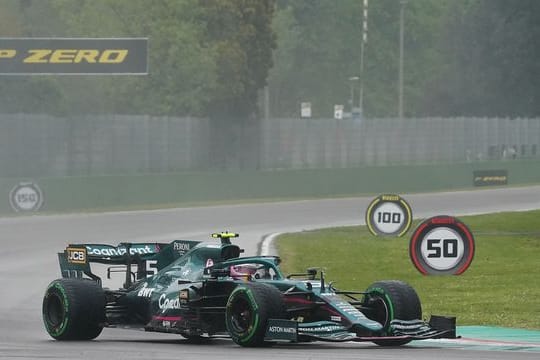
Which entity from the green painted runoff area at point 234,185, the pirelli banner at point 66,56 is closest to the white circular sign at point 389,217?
the green painted runoff area at point 234,185

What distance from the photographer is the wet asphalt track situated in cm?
1417

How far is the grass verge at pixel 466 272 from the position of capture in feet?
64.9

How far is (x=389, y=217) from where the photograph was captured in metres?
32.8

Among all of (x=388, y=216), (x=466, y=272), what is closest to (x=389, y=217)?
(x=388, y=216)

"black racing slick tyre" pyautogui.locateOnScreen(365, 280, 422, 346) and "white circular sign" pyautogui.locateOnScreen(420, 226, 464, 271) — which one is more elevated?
"white circular sign" pyautogui.locateOnScreen(420, 226, 464, 271)

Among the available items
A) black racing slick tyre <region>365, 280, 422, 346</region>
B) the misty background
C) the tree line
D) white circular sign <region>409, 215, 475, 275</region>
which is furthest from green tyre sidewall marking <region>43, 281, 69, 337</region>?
the tree line

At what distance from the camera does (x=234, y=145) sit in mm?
54688

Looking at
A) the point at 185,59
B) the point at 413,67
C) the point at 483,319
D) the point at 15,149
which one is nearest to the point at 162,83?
the point at 185,59

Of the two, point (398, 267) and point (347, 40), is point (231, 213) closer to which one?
point (398, 267)

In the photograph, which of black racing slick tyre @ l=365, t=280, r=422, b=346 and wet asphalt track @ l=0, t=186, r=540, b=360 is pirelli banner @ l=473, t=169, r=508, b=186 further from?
black racing slick tyre @ l=365, t=280, r=422, b=346

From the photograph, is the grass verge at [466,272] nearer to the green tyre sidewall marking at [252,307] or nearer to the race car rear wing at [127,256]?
the race car rear wing at [127,256]

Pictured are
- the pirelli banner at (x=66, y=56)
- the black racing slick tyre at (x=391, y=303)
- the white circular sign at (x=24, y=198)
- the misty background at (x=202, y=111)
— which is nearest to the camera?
the black racing slick tyre at (x=391, y=303)

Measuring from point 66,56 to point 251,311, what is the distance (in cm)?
3616

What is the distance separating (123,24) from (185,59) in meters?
2.71
